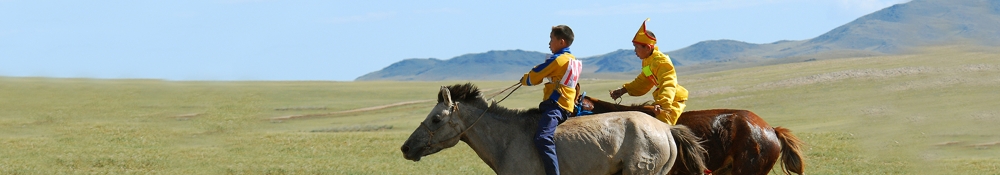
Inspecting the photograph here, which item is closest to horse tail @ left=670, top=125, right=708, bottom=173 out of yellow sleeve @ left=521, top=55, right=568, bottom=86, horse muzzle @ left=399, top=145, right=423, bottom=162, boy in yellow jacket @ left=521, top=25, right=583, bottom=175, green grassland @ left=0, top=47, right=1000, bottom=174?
boy in yellow jacket @ left=521, top=25, right=583, bottom=175

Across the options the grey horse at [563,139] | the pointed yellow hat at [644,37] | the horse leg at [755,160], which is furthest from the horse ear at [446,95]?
the horse leg at [755,160]

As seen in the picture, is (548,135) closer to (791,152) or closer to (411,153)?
(411,153)

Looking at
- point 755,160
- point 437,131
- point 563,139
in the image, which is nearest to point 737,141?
point 755,160

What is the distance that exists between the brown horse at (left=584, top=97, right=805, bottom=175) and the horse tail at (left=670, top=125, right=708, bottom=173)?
56 cm

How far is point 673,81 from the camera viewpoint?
9.17 meters

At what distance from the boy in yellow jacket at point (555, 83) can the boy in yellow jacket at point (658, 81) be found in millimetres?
1047

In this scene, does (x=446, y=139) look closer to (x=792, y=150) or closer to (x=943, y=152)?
(x=792, y=150)

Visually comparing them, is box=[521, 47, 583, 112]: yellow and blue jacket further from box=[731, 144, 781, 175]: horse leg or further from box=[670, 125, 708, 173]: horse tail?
box=[731, 144, 781, 175]: horse leg

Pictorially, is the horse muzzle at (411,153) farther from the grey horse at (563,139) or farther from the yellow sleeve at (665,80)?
the yellow sleeve at (665,80)

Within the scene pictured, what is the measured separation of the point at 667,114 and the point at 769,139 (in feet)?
3.48

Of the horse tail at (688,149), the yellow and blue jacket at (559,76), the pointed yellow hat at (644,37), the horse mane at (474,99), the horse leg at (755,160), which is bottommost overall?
the horse leg at (755,160)

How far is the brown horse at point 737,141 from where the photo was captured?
9.12m

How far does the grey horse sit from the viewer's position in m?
7.97

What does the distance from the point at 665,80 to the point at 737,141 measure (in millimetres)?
889
